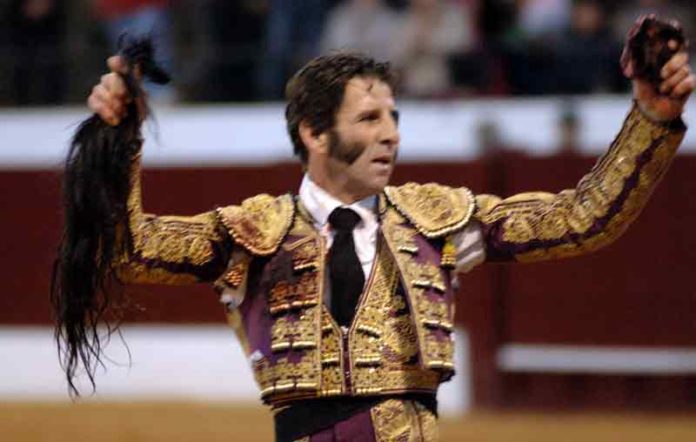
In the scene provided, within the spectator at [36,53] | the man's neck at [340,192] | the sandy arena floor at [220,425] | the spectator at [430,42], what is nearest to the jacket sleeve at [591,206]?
the man's neck at [340,192]

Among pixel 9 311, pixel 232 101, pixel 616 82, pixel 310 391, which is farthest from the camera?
pixel 9 311

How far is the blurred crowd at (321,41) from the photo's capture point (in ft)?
29.8

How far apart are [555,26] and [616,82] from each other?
0.44 meters

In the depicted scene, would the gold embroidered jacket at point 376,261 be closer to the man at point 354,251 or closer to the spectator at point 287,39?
the man at point 354,251

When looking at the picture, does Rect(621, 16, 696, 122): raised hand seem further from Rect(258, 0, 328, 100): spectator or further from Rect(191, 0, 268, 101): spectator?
Rect(191, 0, 268, 101): spectator

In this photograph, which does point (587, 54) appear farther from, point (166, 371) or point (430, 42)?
point (166, 371)

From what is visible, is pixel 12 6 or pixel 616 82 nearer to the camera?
pixel 616 82

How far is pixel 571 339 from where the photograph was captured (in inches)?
373

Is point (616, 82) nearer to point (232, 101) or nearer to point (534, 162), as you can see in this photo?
point (534, 162)

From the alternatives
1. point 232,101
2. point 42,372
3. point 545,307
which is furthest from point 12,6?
point 545,307

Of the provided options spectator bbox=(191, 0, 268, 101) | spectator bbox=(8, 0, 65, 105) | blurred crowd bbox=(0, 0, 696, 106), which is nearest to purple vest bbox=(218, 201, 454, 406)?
blurred crowd bbox=(0, 0, 696, 106)

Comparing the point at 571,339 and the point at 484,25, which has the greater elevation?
the point at 484,25

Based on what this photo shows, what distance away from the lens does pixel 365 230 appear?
11.7 feet

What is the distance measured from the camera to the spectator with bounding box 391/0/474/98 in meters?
9.16
